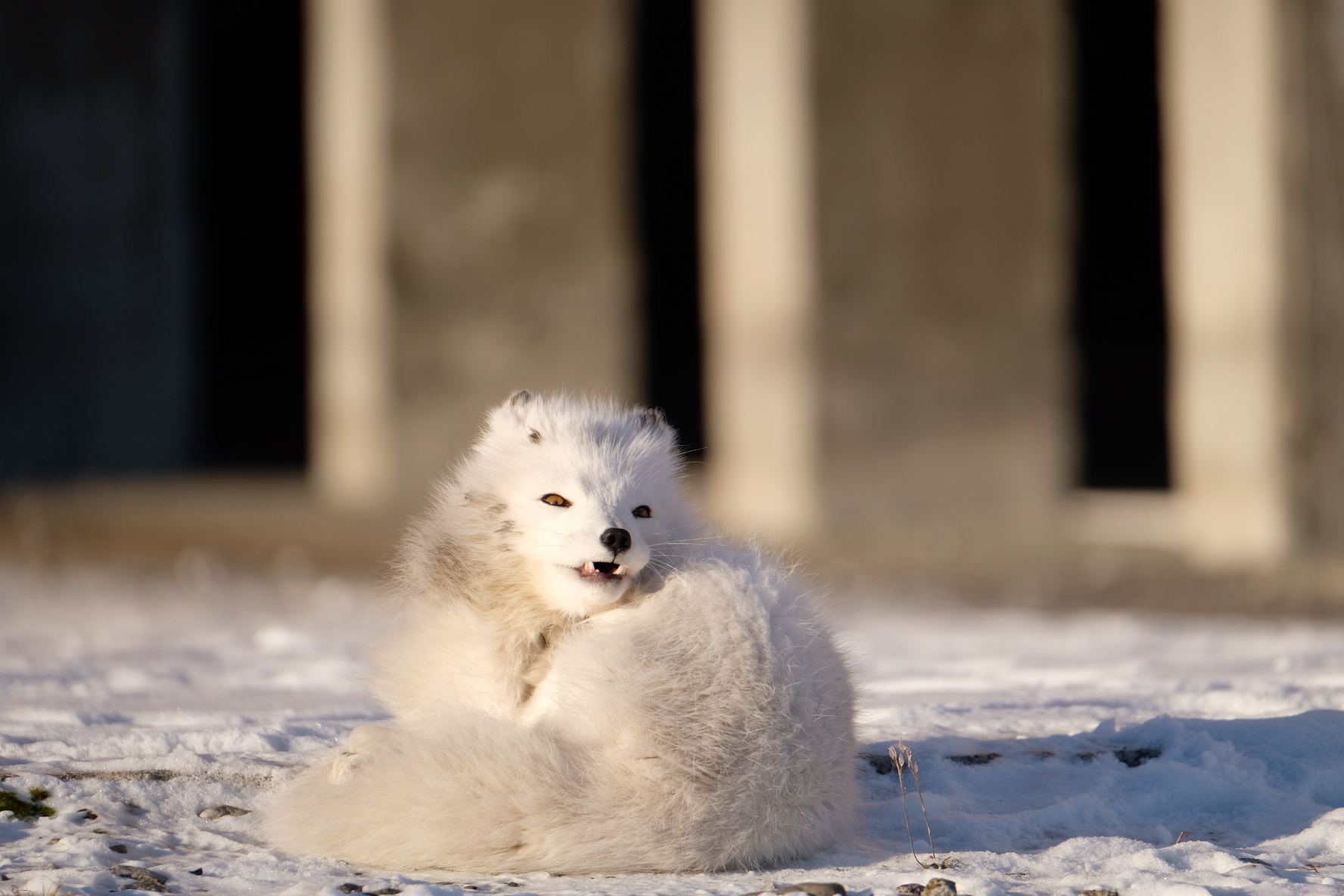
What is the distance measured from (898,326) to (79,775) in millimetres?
7117

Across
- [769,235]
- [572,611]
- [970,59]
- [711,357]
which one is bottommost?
[572,611]

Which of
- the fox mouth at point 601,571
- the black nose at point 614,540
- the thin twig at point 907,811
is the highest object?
the black nose at point 614,540

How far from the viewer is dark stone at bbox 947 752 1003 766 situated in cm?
328

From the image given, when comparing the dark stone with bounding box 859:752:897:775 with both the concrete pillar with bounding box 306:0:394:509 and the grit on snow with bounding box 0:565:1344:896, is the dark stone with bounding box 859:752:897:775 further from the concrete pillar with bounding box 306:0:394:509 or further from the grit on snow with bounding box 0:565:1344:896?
the concrete pillar with bounding box 306:0:394:509

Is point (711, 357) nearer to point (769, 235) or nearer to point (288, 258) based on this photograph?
point (769, 235)

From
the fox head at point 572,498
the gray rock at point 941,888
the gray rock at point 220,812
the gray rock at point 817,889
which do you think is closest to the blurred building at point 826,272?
the fox head at point 572,498

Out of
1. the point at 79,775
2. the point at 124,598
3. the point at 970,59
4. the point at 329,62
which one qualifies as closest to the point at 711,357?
the point at 970,59

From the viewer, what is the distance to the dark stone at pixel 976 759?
3279mm

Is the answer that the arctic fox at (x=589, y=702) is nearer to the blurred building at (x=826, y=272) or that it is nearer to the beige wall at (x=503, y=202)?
the blurred building at (x=826, y=272)

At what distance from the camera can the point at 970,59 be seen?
9.57 metres

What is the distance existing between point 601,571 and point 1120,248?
13.7 m

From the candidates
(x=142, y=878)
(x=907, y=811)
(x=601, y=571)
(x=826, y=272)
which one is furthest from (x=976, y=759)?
(x=826, y=272)

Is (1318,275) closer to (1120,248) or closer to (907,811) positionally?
(907,811)

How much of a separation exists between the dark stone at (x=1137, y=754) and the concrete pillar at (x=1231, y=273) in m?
5.01
